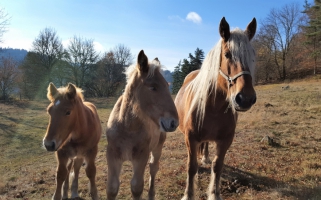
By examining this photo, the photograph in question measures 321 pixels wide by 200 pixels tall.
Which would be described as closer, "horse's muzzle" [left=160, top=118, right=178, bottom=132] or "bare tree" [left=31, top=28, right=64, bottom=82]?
"horse's muzzle" [left=160, top=118, right=178, bottom=132]

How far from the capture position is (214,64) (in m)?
3.52

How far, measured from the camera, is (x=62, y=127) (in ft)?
11.2

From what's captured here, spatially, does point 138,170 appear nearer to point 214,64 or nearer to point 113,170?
point 113,170

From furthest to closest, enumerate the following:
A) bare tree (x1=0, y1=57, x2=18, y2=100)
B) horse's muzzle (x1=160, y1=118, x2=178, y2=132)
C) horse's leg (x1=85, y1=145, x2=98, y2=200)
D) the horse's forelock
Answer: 1. bare tree (x1=0, y1=57, x2=18, y2=100)
2. horse's leg (x1=85, y1=145, x2=98, y2=200)
3. the horse's forelock
4. horse's muzzle (x1=160, y1=118, x2=178, y2=132)

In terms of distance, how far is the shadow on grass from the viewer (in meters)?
4.04

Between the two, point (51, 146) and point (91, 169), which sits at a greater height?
point (51, 146)

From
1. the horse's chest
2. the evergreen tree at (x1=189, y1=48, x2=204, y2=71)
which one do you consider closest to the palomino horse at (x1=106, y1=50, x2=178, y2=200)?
the horse's chest

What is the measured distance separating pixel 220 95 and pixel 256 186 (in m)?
2.27

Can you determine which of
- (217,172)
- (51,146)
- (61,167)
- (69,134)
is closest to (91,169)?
(61,167)

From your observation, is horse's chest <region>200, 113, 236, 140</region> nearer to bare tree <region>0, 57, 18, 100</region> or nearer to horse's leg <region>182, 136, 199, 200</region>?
horse's leg <region>182, 136, 199, 200</region>

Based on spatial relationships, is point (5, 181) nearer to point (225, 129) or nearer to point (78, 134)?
point (78, 134)

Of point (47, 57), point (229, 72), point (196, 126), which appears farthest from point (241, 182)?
point (47, 57)

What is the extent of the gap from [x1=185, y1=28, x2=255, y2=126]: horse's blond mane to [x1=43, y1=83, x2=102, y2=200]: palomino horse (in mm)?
1897

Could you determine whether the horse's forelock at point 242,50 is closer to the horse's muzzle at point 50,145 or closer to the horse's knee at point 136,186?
the horse's knee at point 136,186
